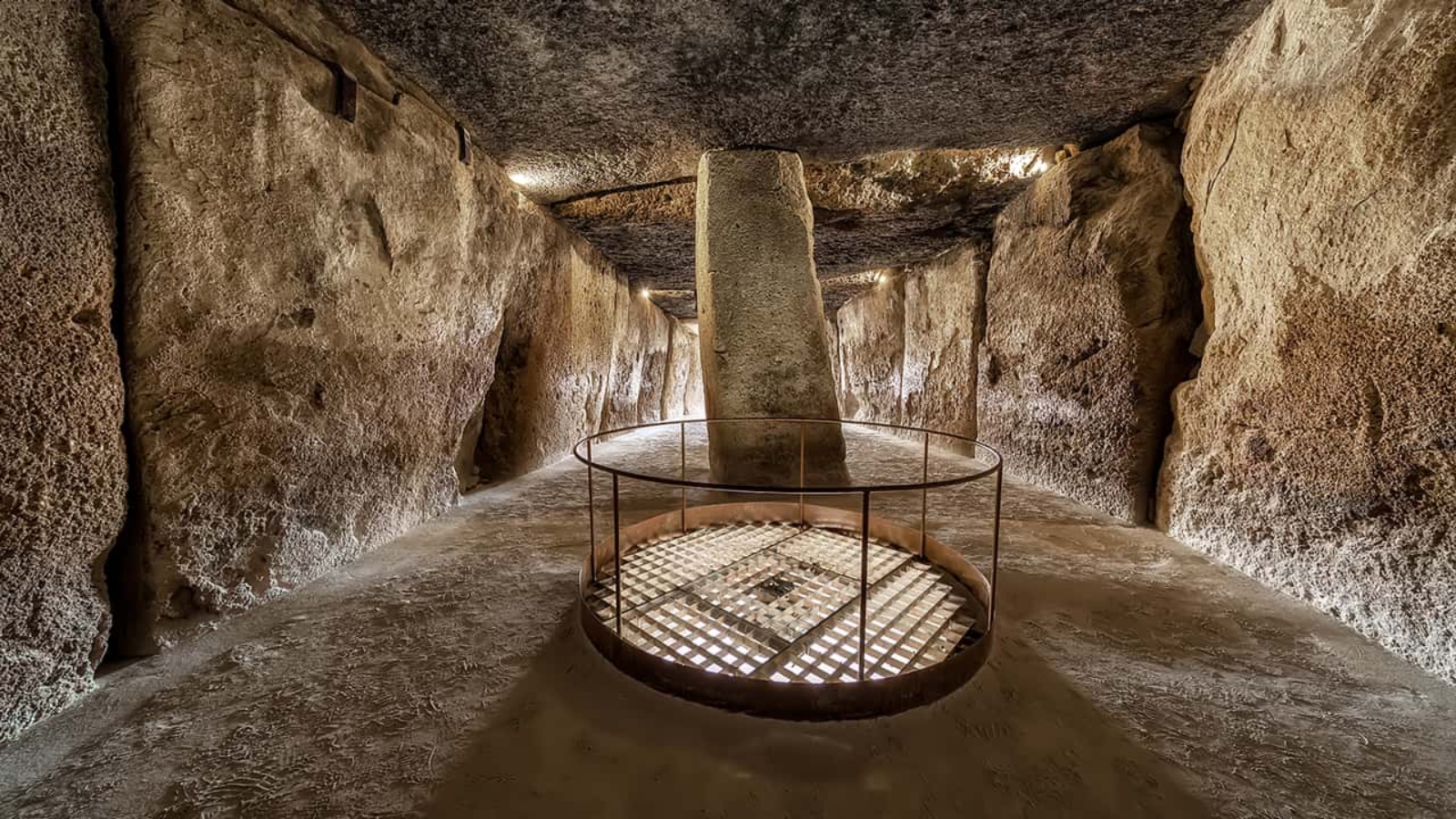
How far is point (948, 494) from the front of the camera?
4.11 meters

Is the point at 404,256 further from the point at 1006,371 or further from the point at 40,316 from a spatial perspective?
the point at 1006,371

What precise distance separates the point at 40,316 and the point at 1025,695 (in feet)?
10.5

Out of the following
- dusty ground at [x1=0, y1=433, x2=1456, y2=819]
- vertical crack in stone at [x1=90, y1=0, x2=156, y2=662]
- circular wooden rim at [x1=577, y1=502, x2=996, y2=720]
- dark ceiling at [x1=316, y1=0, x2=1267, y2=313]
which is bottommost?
dusty ground at [x1=0, y1=433, x2=1456, y2=819]

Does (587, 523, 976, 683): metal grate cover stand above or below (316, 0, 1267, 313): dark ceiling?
below

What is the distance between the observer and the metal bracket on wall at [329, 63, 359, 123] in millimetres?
2594

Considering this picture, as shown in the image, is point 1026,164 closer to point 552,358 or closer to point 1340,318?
point 1340,318

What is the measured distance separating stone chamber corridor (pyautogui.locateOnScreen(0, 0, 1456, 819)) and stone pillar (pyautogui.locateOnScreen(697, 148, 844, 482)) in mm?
29

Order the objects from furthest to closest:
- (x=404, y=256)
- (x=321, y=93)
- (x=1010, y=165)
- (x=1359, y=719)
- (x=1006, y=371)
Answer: (x=1006, y=371), (x=1010, y=165), (x=404, y=256), (x=321, y=93), (x=1359, y=719)

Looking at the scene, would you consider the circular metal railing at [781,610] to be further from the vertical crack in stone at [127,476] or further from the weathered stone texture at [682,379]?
the weathered stone texture at [682,379]

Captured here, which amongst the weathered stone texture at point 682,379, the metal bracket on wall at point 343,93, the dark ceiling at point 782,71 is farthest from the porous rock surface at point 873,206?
the weathered stone texture at point 682,379

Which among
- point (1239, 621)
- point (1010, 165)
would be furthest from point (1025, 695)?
point (1010, 165)

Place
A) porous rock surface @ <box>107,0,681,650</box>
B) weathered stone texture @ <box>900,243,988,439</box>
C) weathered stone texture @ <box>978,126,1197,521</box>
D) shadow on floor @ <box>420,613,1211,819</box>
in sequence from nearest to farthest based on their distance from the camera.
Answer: shadow on floor @ <box>420,613,1211,819</box>
porous rock surface @ <box>107,0,681,650</box>
weathered stone texture @ <box>978,126,1197,521</box>
weathered stone texture @ <box>900,243,988,439</box>

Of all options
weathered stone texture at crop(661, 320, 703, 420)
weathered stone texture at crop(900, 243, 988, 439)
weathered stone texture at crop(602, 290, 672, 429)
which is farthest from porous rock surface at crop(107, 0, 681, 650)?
weathered stone texture at crop(661, 320, 703, 420)

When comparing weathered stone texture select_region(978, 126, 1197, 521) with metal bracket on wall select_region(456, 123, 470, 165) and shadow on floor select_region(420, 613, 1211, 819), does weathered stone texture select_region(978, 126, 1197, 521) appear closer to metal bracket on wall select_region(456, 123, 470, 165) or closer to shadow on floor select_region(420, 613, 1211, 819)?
shadow on floor select_region(420, 613, 1211, 819)
